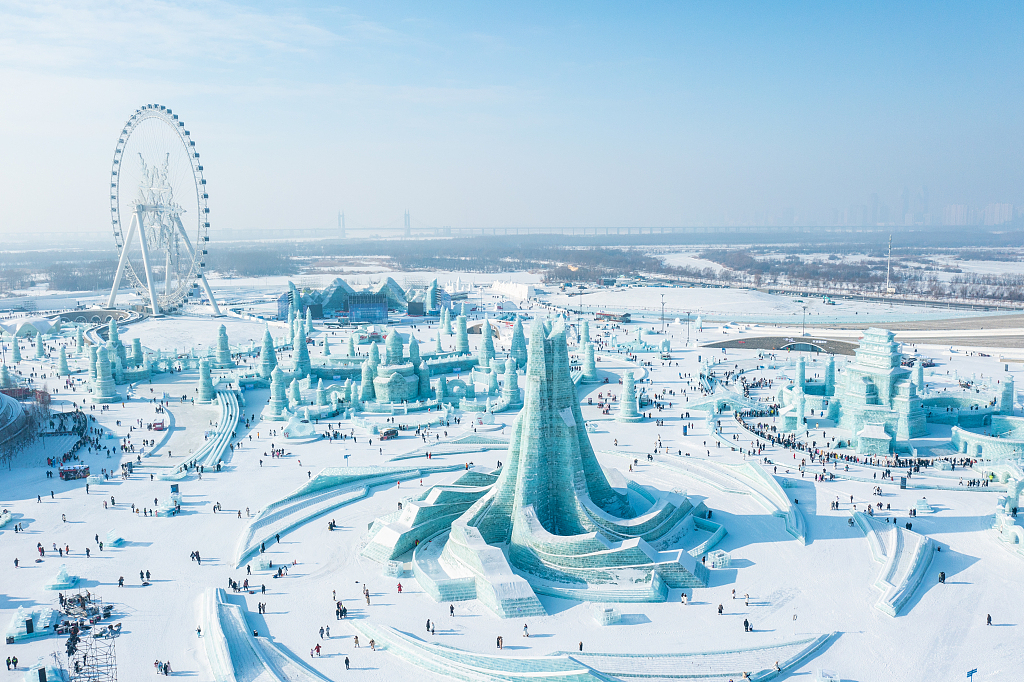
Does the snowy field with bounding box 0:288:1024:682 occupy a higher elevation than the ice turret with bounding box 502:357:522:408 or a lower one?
lower

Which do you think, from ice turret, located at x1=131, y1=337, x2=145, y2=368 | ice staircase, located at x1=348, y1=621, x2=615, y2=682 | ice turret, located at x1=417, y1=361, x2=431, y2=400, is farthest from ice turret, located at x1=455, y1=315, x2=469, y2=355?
ice staircase, located at x1=348, y1=621, x2=615, y2=682

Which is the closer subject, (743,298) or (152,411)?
(152,411)

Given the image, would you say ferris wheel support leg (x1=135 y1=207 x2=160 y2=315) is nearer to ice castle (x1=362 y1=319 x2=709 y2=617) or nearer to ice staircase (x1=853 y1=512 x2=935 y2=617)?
ice castle (x1=362 y1=319 x2=709 y2=617)

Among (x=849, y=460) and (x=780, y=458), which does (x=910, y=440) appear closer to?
(x=849, y=460)

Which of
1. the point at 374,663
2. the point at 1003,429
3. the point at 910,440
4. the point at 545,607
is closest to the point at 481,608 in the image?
the point at 545,607

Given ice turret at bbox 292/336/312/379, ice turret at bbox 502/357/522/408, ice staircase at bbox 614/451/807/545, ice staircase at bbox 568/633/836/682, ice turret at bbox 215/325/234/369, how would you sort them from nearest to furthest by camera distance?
ice staircase at bbox 568/633/836/682 → ice staircase at bbox 614/451/807/545 → ice turret at bbox 502/357/522/408 → ice turret at bbox 292/336/312/379 → ice turret at bbox 215/325/234/369

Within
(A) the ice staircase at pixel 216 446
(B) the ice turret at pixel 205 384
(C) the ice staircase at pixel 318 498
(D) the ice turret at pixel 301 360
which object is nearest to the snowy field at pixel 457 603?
(C) the ice staircase at pixel 318 498
